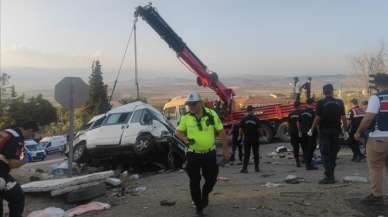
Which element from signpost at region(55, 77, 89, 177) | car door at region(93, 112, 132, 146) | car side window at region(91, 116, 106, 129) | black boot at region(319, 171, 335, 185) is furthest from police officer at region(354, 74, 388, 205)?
car side window at region(91, 116, 106, 129)

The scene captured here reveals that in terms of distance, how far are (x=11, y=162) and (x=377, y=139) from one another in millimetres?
4905

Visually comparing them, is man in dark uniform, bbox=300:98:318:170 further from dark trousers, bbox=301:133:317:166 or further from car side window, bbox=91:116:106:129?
car side window, bbox=91:116:106:129

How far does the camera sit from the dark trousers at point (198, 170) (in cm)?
770

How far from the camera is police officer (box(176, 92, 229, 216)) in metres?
7.70

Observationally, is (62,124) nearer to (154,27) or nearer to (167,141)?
(154,27)

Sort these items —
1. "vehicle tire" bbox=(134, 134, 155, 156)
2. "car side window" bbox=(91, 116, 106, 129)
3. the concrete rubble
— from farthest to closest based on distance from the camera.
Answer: "car side window" bbox=(91, 116, 106, 129), "vehicle tire" bbox=(134, 134, 155, 156), the concrete rubble

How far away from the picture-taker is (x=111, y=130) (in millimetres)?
17094

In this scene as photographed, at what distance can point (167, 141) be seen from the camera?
1669 cm

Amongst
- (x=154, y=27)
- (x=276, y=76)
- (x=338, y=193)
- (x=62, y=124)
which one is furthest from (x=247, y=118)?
(x=276, y=76)

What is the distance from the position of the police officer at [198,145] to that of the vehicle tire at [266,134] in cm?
1705

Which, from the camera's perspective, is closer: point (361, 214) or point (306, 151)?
point (361, 214)

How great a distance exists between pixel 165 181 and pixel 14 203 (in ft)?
20.9

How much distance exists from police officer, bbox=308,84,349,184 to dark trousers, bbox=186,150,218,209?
2998 mm

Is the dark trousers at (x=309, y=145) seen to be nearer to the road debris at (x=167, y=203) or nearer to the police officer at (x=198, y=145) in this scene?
the road debris at (x=167, y=203)
